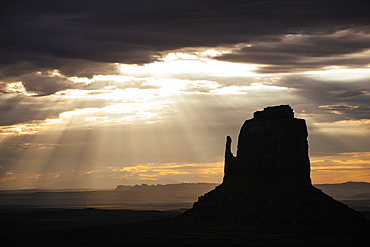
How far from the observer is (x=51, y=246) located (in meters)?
199

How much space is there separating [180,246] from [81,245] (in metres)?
30.4

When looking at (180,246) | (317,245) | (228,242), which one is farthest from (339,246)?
(180,246)

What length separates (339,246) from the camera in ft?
621

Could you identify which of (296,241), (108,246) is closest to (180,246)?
(108,246)

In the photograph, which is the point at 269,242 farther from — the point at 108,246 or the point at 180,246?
the point at 108,246

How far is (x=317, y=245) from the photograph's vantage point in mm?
188625

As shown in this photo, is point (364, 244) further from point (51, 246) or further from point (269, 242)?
point (51, 246)

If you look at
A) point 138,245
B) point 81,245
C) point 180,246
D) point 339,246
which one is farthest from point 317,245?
point 81,245

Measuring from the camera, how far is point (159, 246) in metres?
192

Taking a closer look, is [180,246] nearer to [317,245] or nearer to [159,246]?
[159,246]

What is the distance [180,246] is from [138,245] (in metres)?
13.6

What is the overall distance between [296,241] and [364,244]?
1956 centimetres

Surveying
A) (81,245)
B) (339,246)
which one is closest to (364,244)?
(339,246)

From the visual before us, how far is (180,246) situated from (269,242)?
25.7 meters
